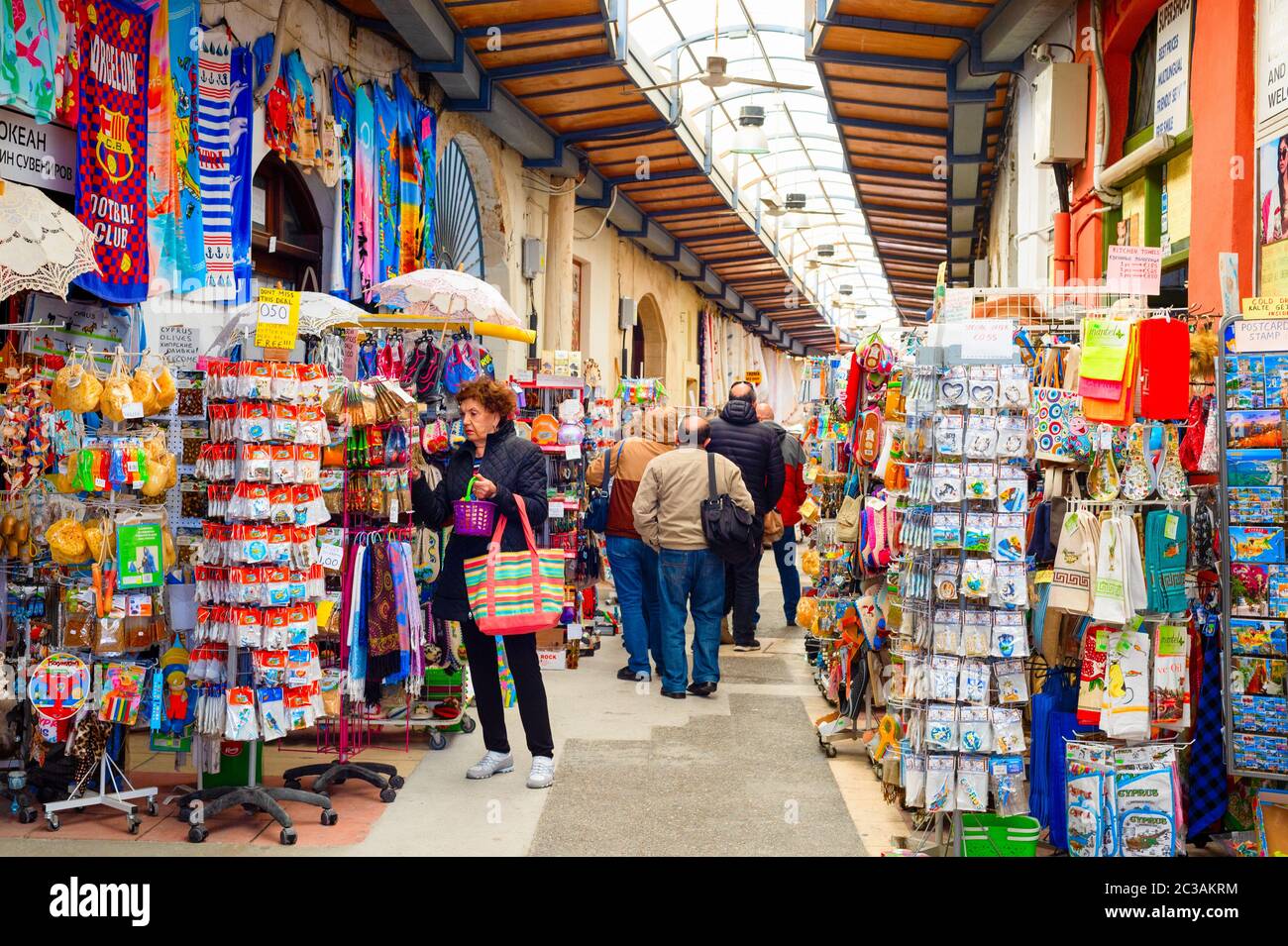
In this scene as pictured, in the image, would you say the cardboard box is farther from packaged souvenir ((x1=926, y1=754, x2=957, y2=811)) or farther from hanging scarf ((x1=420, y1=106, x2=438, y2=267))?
packaged souvenir ((x1=926, y1=754, x2=957, y2=811))

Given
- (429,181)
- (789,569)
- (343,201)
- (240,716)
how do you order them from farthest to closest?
(429,181) < (789,569) < (343,201) < (240,716)

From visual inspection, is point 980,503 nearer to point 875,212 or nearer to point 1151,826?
point 1151,826

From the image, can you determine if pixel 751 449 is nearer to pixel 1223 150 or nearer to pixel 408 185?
pixel 1223 150

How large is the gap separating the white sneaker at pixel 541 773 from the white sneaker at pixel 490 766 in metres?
0.14

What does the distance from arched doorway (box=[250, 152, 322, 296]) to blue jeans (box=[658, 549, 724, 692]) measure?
10.7 ft

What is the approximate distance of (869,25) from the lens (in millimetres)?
8094

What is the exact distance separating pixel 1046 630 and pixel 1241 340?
3.86ft

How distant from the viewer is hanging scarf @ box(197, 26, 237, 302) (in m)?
6.46

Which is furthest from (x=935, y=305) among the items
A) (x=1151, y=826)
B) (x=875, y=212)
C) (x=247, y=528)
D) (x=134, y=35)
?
(x=875, y=212)

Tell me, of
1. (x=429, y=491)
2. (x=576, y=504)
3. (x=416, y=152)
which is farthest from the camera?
(x=416, y=152)

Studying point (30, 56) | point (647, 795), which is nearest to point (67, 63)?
point (30, 56)

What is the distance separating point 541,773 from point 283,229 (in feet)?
16.4

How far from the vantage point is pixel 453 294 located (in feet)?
19.6

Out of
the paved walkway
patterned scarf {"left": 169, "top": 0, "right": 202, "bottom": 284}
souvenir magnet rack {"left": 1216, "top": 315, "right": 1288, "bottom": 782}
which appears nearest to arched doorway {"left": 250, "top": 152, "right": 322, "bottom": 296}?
patterned scarf {"left": 169, "top": 0, "right": 202, "bottom": 284}
